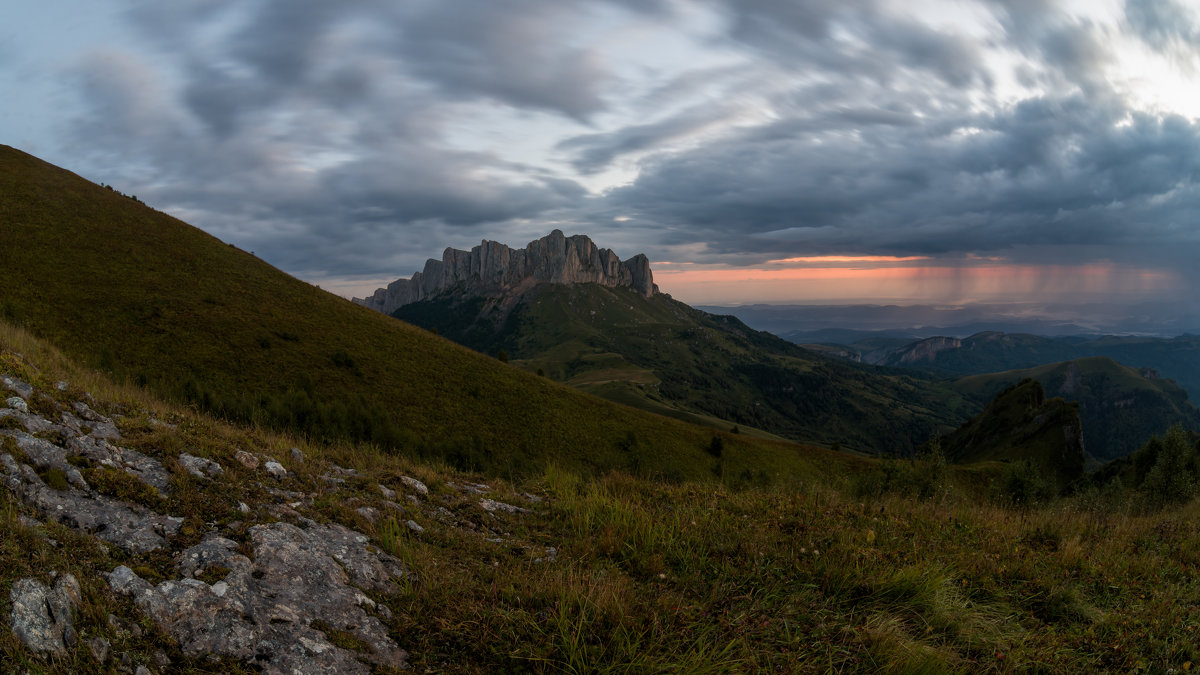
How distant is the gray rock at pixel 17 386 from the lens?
745cm

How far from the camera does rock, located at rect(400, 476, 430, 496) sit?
28.7 feet

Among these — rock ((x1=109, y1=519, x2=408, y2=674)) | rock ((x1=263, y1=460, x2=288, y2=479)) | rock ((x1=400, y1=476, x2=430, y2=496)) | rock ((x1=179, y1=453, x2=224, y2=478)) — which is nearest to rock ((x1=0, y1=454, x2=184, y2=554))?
rock ((x1=109, y1=519, x2=408, y2=674))

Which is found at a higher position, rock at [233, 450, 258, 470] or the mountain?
rock at [233, 450, 258, 470]

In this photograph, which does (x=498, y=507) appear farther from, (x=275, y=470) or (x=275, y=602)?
(x=275, y=602)

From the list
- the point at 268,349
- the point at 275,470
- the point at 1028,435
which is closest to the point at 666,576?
the point at 275,470

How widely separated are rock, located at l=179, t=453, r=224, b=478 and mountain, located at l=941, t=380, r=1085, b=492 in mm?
129749

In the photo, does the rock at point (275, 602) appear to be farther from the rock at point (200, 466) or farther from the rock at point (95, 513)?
the rock at point (200, 466)

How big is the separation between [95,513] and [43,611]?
6.00 ft

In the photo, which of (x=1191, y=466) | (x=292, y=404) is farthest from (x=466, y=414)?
(x=1191, y=466)

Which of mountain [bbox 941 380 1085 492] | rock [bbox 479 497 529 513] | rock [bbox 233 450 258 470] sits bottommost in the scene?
mountain [bbox 941 380 1085 492]

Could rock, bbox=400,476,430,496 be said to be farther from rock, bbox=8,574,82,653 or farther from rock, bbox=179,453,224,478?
rock, bbox=8,574,82,653

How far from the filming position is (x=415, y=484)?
29.3ft

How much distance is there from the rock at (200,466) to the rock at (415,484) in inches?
110

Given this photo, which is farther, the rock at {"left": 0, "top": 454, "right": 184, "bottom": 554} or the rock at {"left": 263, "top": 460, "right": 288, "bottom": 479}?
the rock at {"left": 263, "top": 460, "right": 288, "bottom": 479}
